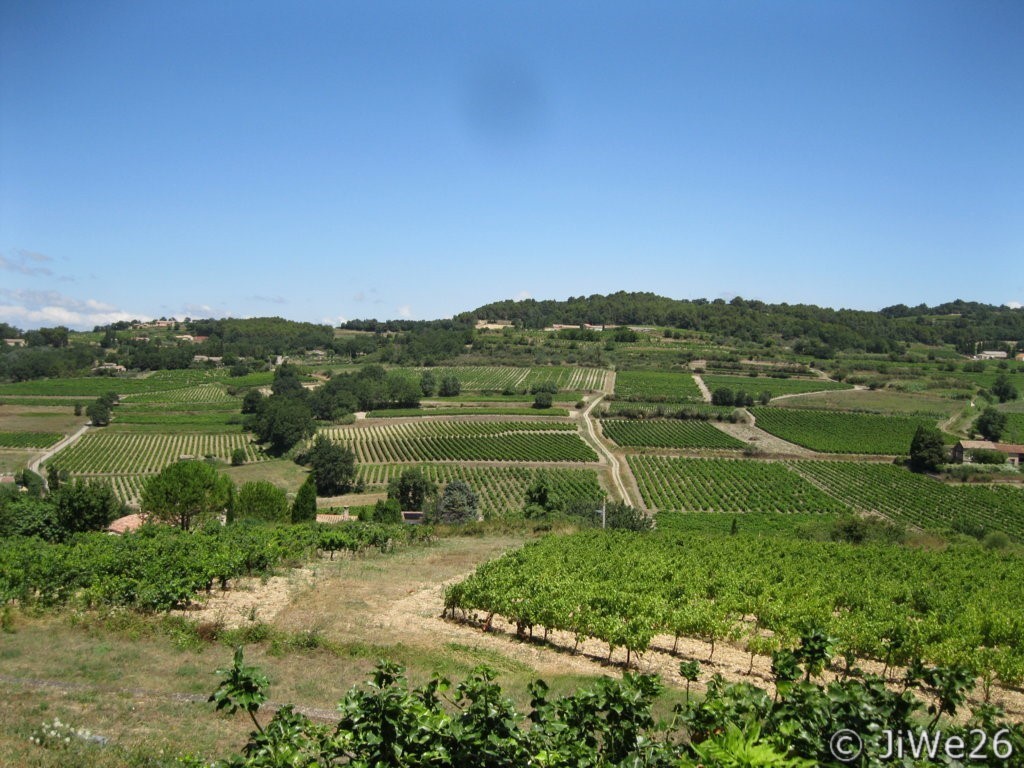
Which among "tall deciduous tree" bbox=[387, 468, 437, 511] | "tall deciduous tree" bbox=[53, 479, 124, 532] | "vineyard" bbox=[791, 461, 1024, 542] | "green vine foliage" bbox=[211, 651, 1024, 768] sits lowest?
"vineyard" bbox=[791, 461, 1024, 542]

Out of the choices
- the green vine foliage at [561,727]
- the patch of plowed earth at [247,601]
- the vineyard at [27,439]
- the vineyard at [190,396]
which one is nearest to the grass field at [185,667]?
the patch of plowed earth at [247,601]

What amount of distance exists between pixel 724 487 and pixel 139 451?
64.3 m

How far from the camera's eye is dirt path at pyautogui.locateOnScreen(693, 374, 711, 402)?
103m

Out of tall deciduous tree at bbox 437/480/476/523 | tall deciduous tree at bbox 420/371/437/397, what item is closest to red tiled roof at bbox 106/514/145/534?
tall deciduous tree at bbox 437/480/476/523

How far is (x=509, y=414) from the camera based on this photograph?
90125 mm

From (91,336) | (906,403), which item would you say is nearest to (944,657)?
(906,403)

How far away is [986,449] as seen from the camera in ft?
227

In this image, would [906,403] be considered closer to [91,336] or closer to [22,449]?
[22,449]

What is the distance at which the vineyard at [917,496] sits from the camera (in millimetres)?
50375

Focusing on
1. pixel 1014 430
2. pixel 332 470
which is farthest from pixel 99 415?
pixel 1014 430

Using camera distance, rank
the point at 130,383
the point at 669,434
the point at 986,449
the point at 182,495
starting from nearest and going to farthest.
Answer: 1. the point at 182,495
2. the point at 986,449
3. the point at 669,434
4. the point at 130,383

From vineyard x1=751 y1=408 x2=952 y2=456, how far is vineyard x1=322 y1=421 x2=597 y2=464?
26065 millimetres

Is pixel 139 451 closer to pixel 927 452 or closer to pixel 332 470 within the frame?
pixel 332 470

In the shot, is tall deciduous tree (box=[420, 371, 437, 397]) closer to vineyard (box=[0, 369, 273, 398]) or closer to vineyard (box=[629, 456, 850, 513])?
vineyard (box=[0, 369, 273, 398])
